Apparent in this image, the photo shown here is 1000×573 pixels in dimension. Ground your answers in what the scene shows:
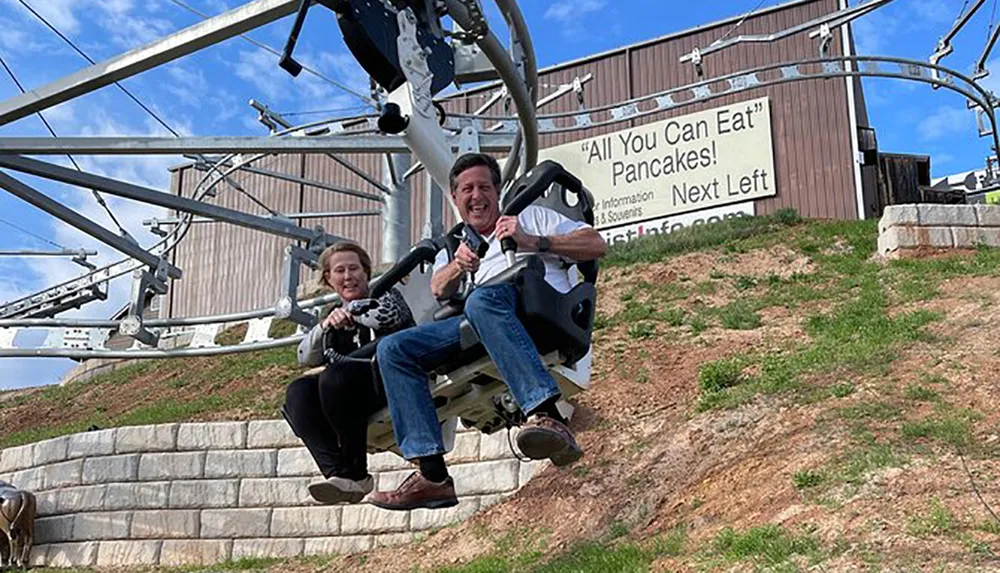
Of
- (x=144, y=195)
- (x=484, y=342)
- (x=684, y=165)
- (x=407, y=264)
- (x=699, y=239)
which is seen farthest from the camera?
(x=684, y=165)

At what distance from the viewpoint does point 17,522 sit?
32.7ft

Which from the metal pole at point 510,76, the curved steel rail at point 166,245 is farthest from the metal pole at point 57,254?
the metal pole at point 510,76

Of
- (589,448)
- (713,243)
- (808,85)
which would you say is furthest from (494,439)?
(808,85)

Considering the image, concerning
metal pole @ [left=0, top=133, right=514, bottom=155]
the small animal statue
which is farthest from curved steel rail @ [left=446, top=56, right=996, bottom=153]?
the small animal statue

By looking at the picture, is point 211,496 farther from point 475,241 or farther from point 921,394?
point 475,241

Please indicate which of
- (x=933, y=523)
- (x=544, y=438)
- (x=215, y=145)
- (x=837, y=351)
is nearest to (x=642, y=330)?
(x=837, y=351)

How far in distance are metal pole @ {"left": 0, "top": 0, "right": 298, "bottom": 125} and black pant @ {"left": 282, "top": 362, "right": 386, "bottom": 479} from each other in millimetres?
2169

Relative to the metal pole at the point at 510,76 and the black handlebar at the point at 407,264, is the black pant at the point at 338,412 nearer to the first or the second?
the black handlebar at the point at 407,264

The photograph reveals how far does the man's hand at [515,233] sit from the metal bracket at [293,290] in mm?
4005

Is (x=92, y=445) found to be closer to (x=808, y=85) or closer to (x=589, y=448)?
(x=589, y=448)

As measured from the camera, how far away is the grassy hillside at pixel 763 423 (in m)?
5.01

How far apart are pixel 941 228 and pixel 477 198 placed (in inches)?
356

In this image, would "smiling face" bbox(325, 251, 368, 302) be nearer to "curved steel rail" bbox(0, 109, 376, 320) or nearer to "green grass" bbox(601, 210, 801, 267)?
"curved steel rail" bbox(0, 109, 376, 320)

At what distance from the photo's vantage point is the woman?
14.9 ft
